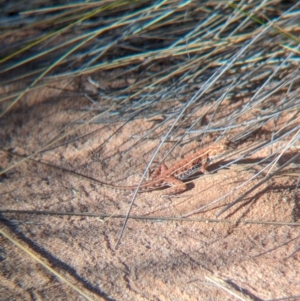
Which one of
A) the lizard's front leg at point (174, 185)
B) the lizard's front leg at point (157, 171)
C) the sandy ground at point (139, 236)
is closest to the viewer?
the sandy ground at point (139, 236)

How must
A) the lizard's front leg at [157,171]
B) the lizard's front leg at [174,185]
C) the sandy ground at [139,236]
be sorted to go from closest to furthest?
1. the sandy ground at [139,236]
2. the lizard's front leg at [174,185]
3. the lizard's front leg at [157,171]

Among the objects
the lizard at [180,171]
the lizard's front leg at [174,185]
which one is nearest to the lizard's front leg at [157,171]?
the lizard at [180,171]

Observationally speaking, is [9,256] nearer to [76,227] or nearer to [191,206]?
[76,227]

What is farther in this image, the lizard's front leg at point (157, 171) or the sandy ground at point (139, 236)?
the lizard's front leg at point (157, 171)

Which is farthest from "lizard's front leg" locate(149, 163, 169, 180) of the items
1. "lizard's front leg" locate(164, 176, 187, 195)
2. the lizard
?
"lizard's front leg" locate(164, 176, 187, 195)

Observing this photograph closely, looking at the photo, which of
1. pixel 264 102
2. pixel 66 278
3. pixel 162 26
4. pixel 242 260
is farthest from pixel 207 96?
pixel 66 278

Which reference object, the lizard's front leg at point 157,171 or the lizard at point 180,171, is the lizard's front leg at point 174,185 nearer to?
the lizard at point 180,171

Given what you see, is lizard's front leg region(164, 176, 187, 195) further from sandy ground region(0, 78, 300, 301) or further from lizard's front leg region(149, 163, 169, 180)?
lizard's front leg region(149, 163, 169, 180)
